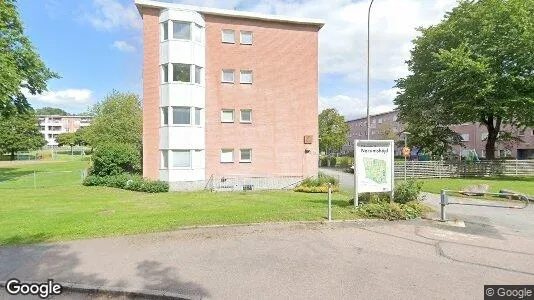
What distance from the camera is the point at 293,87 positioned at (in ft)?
79.9

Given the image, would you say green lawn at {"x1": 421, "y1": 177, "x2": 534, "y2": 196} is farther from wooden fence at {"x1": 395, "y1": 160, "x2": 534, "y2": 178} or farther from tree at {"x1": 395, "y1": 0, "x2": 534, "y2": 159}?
tree at {"x1": 395, "y1": 0, "x2": 534, "y2": 159}

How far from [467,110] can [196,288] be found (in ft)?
98.3

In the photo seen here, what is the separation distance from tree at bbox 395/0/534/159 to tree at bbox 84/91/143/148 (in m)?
27.6

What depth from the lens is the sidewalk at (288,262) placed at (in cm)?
526

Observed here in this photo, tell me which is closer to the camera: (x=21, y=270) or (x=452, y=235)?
(x=21, y=270)

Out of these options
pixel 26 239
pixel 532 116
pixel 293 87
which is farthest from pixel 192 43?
pixel 532 116

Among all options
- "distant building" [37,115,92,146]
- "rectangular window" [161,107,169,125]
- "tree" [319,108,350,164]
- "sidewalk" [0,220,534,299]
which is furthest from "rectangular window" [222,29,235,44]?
"distant building" [37,115,92,146]

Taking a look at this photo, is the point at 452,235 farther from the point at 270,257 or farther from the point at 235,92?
the point at 235,92

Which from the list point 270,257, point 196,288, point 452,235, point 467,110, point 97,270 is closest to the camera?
point 196,288

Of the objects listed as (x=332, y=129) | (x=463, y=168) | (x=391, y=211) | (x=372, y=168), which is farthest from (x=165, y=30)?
(x=332, y=129)

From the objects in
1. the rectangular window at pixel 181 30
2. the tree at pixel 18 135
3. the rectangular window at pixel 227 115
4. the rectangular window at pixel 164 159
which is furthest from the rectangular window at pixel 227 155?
the tree at pixel 18 135

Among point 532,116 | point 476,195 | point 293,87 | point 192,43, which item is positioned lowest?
point 476,195

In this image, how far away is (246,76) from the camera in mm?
23625

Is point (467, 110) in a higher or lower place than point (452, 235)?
higher
